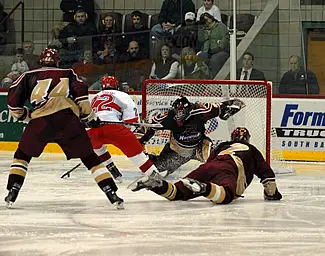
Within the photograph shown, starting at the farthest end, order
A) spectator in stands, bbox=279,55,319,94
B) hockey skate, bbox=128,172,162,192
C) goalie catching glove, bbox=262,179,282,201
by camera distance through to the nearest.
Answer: spectator in stands, bbox=279,55,319,94 → goalie catching glove, bbox=262,179,282,201 → hockey skate, bbox=128,172,162,192

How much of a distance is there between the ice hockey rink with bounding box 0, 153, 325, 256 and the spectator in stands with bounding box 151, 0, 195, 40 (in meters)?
3.62

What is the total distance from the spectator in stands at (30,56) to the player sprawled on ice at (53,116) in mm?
5568

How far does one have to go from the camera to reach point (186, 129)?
28.2ft

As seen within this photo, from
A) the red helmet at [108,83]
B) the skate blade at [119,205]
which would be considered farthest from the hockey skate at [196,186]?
the red helmet at [108,83]

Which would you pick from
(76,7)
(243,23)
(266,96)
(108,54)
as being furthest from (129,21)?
(266,96)

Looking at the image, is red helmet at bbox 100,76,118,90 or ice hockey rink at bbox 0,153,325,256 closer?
ice hockey rink at bbox 0,153,325,256

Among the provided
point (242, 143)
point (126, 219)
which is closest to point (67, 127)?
point (126, 219)

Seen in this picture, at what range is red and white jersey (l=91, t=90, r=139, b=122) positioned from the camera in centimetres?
838

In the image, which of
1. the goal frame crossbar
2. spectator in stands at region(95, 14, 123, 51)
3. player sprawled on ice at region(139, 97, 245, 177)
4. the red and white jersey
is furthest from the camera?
spectator in stands at region(95, 14, 123, 51)

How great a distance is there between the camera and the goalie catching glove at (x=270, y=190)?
274 inches

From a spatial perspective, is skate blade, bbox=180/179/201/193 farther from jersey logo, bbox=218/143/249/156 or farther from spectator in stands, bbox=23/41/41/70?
spectator in stands, bbox=23/41/41/70

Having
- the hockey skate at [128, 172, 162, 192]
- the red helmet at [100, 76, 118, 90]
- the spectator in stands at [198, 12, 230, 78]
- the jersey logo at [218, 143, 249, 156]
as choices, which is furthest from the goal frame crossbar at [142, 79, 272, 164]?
the hockey skate at [128, 172, 162, 192]

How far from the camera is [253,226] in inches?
226

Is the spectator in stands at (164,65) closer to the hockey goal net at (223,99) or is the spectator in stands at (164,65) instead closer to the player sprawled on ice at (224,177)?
the hockey goal net at (223,99)
